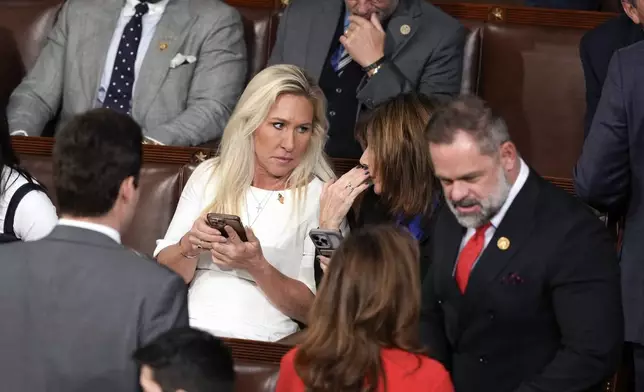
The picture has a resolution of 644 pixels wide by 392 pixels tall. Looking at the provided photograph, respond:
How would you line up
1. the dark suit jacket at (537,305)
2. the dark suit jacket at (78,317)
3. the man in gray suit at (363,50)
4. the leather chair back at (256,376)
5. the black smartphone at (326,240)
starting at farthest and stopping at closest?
the man in gray suit at (363,50), the black smartphone at (326,240), the leather chair back at (256,376), the dark suit jacket at (537,305), the dark suit jacket at (78,317)

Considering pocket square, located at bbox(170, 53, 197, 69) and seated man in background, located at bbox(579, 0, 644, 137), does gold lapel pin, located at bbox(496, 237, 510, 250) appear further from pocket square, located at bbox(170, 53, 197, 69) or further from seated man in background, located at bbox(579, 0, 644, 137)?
pocket square, located at bbox(170, 53, 197, 69)

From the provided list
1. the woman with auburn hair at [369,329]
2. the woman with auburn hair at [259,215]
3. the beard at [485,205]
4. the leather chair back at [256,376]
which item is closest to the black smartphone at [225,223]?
the woman with auburn hair at [259,215]

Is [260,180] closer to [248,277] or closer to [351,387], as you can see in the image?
[248,277]

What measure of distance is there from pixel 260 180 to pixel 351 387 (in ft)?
3.89

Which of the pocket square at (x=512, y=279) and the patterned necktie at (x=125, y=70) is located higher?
the pocket square at (x=512, y=279)

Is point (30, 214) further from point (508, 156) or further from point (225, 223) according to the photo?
point (508, 156)

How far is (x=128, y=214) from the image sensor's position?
1.90m

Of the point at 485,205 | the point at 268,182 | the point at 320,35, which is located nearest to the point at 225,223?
the point at 268,182

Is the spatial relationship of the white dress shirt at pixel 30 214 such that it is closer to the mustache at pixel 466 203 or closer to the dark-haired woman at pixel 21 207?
the dark-haired woman at pixel 21 207

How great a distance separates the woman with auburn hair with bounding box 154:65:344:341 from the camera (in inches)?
110

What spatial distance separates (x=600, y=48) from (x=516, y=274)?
4.57 ft

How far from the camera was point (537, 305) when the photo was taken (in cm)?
209

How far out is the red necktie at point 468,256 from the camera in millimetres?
2199

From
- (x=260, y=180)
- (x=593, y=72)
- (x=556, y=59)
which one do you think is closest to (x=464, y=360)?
(x=260, y=180)
